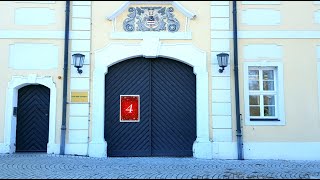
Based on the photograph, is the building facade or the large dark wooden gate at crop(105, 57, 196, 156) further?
the large dark wooden gate at crop(105, 57, 196, 156)

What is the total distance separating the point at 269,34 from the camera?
10156 mm

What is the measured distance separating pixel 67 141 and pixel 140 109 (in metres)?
2.13

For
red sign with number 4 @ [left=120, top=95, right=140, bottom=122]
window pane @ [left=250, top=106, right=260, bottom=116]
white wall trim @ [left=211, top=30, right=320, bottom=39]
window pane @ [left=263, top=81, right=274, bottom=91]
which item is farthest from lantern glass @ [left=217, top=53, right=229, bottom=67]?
red sign with number 4 @ [left=120, top=95, right=140, bottom=122]

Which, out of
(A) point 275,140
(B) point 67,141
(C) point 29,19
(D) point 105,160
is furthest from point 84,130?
(A) point 275,140

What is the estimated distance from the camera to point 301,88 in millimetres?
10039

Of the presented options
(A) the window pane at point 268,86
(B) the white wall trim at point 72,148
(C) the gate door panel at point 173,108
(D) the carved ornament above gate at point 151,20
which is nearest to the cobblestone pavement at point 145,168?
(B) the white wall trim at point 72,148

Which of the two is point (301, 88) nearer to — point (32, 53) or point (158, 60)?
point (158, 60)

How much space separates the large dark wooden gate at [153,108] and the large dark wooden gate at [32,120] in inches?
68.2

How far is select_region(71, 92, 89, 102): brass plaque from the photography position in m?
9.94

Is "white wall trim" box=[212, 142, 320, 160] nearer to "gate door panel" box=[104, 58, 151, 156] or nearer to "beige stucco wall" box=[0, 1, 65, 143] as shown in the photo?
"gate door panel" box=[104, 58, 151, 156]

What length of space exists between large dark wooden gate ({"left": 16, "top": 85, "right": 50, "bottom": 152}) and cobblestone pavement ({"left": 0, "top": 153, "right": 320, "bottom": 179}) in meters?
0.50

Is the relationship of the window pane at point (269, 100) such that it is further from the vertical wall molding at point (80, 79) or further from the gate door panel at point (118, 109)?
the vertical wall molding at point (80, 79)

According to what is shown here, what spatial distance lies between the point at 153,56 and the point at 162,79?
0.71m

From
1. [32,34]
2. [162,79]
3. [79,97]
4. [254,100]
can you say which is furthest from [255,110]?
[32,34]
